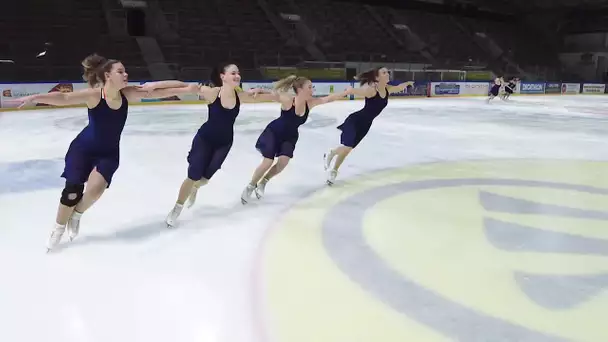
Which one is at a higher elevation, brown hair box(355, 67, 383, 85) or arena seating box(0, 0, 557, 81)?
arena seating box(0, 0, 557, 81)

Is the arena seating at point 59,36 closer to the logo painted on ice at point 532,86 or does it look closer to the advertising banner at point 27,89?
the advertising banner at point 27,89

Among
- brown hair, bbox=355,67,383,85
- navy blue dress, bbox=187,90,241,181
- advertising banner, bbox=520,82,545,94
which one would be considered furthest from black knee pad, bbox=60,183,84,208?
advertising banner, bbox=520,82,545,94

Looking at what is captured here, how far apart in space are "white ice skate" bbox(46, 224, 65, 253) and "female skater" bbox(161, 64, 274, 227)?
31.3 inches

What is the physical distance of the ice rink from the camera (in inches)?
95.1

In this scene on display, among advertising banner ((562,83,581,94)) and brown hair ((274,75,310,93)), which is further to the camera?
advertising banner ((562,83,581,94))

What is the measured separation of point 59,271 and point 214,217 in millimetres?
1431

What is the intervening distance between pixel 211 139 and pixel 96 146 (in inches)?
35.2

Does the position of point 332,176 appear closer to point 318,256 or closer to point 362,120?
point 362,120

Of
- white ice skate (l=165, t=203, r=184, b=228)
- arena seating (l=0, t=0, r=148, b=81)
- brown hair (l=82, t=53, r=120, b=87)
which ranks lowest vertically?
white ice skate (l=165, t=203, r=184, b=228)

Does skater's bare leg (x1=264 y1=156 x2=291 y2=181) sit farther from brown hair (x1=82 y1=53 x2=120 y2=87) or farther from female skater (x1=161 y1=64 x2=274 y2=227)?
brown hair (x1=82 y1=53 x2=120 y2=87)

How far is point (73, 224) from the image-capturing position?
11.6ft

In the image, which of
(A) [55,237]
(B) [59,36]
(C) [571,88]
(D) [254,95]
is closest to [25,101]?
(A) [55,237]

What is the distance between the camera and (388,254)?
3377 millimetres

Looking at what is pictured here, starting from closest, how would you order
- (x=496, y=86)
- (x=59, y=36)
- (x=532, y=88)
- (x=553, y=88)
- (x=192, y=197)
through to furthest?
(x=192, y=197) → (x=496, y=86) → (x=59, y=36) → (x=532, y=88) → (x=553, y=88)
